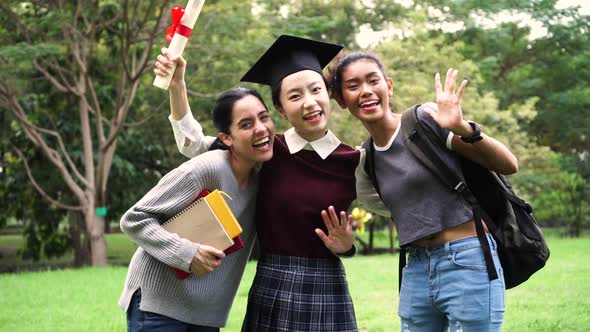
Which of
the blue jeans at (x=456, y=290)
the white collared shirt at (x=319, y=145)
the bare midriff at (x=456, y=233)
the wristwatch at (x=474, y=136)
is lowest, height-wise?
the blue jeans at (x=456, y=290)

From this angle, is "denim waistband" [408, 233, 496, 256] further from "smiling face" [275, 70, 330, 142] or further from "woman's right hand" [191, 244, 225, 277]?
"woman's right hand" [191, 244, 225, 277]

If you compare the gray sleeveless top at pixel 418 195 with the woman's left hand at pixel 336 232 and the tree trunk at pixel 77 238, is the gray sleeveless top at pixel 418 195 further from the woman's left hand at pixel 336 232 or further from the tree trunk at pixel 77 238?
the tree trunk at pixel 77 238

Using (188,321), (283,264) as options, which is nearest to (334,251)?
(283,264)

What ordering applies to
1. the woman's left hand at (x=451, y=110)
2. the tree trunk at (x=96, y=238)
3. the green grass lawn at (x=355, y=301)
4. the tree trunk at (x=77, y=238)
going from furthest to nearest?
the tree trunk at (x=77, y=238)
the tree trunk at (x=96, y=238)
the green grass lawn at (x=355, y=301)
the woman's left hand at (x=451, y=110)

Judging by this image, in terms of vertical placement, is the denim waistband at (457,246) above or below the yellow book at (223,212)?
below

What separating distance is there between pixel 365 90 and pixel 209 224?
928 millimetres

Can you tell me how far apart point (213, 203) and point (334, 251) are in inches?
24.1

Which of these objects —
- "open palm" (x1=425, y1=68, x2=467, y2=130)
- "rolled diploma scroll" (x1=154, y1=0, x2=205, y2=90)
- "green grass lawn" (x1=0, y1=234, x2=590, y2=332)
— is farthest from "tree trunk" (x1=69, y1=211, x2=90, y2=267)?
"open palm" (x1=425, y1=68, x2=467, y2=130)

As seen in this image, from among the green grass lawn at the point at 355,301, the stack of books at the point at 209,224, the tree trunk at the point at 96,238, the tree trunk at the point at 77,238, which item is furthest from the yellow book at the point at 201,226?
the tree trunk at the point at 77,238

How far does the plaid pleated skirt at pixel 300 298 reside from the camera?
3064 millimetres

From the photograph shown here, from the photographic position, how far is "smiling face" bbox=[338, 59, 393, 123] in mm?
3129

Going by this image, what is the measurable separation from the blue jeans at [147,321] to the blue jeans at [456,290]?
3.42 ft

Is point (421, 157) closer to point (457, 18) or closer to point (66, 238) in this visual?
point (66, 238)

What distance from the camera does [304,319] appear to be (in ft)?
10.0
